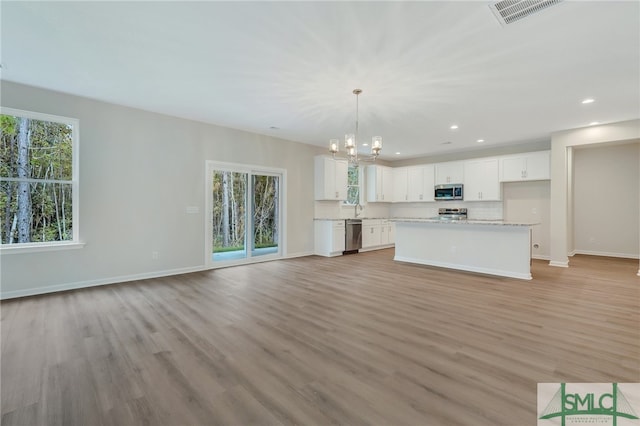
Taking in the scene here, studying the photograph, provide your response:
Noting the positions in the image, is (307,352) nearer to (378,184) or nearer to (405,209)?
(378,184)

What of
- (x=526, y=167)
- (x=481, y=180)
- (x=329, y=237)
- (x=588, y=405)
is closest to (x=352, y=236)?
(x=329, y=237)

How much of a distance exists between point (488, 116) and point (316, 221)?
434 centimetres

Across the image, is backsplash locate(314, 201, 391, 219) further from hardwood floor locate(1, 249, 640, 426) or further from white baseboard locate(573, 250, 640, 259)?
white baseboard locate(573, 250, 640, 259)

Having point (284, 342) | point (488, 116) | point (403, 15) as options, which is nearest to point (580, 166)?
point (488, 116)

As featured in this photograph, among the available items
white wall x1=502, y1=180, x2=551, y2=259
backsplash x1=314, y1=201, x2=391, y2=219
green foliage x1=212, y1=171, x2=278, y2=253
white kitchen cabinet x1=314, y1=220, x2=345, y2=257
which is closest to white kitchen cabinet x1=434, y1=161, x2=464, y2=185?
white wall x1=502, y1=180, x2=551, y2=259

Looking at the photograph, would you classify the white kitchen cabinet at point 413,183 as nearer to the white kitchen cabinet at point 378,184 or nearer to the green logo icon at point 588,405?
the white kitchen cabinet at point 378,184

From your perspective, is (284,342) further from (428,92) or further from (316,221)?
(316,221)

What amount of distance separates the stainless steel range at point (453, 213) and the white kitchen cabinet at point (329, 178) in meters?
2.85

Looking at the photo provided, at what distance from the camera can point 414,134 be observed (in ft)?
20.5

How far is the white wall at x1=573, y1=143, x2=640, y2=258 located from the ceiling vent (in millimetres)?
6750

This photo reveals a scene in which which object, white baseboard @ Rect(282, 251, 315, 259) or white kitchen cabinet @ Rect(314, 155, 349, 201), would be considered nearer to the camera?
white baseboard @ Rect(282, 251, 315, 259)

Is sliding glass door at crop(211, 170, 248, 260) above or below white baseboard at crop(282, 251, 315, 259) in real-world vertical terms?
above

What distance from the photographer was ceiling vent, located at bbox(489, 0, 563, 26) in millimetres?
2223

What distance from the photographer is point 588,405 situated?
177 cm
